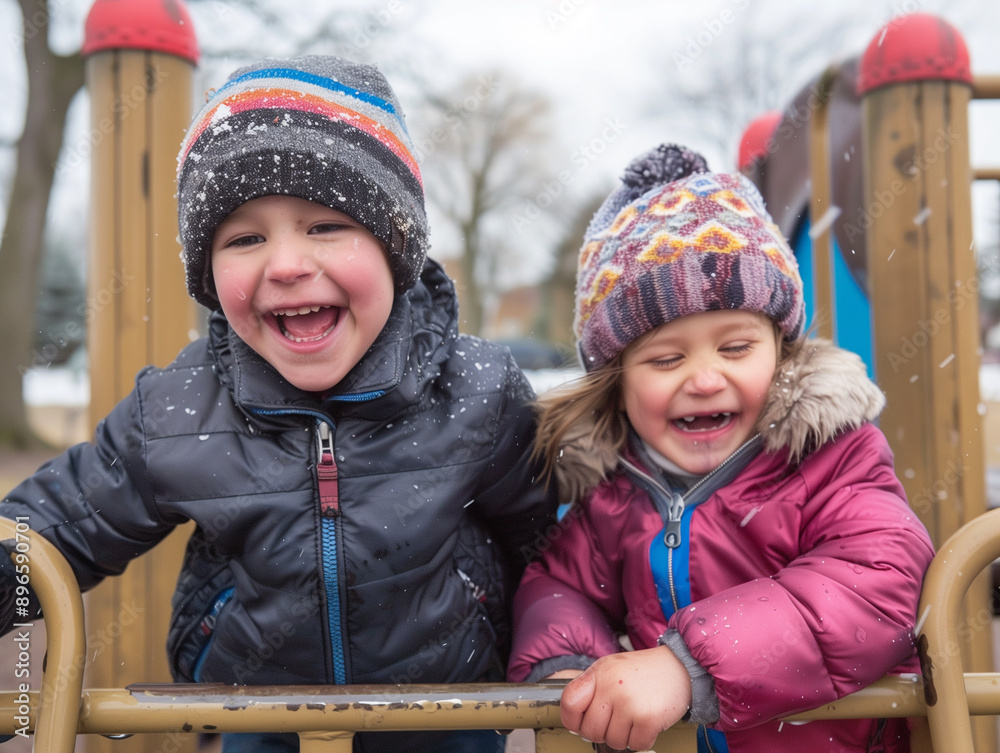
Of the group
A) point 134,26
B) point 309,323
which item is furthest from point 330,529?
point 134,26

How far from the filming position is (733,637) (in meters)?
1.09

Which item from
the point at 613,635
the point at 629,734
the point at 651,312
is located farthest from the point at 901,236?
the point at 629,734

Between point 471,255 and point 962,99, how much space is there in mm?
15468

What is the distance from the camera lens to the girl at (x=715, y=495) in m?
1.09

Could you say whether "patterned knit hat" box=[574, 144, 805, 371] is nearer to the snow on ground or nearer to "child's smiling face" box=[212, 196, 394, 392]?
"child's smiling face" box=[212, 196, 394, 392]

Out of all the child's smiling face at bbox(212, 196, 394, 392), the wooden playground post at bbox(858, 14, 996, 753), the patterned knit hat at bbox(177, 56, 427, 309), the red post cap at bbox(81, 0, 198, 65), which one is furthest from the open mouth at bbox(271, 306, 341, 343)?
the wooden playground post at bbox(858, 14, 996, 753)

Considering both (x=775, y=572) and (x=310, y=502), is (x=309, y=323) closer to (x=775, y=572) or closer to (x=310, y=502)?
(x=310, y=502)

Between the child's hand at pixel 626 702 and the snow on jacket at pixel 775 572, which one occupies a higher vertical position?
the snow on jacket at pixel 775 572

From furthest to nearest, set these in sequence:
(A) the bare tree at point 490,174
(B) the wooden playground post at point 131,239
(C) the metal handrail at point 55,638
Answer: (A) the bare tree at point 490,174 → (B) the wooden playground post at point 131,239 → (C) the metal handrail at point 55,638

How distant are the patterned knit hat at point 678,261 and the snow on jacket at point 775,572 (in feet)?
0.53

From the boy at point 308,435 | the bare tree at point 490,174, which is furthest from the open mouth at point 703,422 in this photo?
the bare tree at point 490,174

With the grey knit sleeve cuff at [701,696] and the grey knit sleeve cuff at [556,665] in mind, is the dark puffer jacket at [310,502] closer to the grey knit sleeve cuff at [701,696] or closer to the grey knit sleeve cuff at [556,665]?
the grey knit sleeve cuff at [556,665]

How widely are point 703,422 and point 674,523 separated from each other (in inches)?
7.4

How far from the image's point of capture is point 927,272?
208 centimetres
